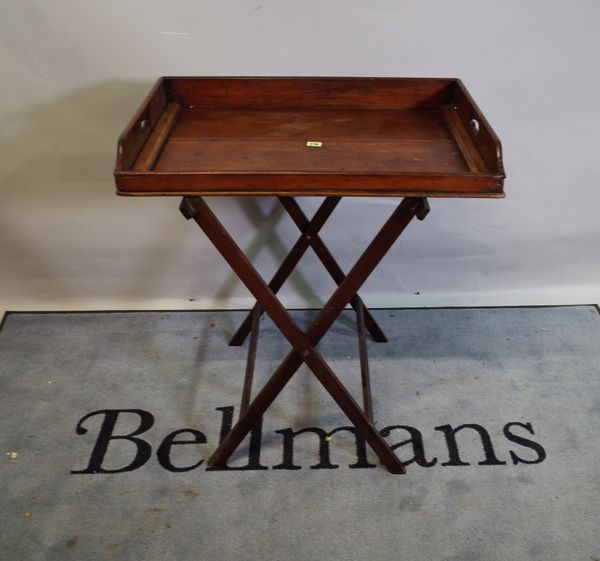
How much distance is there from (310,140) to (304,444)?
0.87 meters

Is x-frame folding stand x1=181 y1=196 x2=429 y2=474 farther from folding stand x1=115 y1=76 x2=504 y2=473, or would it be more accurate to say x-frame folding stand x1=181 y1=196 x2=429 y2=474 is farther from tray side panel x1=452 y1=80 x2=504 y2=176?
tray side panel x1=452 y1=80 x2=504 y2=176

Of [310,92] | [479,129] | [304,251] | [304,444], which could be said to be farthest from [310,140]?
[304,444]

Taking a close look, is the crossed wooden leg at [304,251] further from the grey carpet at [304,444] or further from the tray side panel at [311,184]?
the tray side panel at [311,184]

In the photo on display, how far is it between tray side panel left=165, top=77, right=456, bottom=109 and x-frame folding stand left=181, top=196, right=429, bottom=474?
30 cm

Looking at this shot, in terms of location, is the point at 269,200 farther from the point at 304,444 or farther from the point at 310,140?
the point at 304,444

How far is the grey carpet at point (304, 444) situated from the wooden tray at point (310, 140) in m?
0.82

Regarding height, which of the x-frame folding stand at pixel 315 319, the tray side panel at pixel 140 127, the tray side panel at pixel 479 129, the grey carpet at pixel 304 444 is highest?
the tray side panel at pixel 140 127

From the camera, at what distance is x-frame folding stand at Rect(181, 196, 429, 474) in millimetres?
1533

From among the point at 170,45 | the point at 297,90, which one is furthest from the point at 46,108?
the point at 297,90

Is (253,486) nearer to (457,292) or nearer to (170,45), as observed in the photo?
(457,292)

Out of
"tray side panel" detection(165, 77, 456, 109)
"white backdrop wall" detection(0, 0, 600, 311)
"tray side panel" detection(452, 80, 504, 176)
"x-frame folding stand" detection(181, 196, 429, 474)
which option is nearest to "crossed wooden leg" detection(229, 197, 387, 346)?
"x-frame folding stand" detection(181, 196, 429, 474)

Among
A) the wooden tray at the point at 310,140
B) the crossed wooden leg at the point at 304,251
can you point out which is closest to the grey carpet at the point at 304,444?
the crossed wooden leg at the point at 304,251

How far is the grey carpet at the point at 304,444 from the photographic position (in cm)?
166

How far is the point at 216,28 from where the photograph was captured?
189 centimetres
